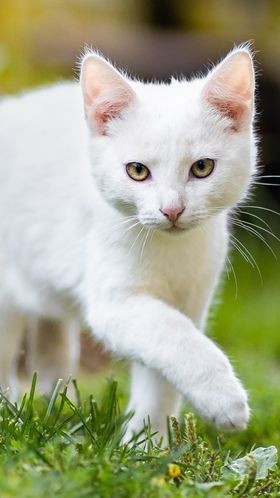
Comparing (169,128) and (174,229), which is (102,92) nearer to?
(169,128)

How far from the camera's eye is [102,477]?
7.27 ft

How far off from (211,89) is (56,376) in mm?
Answer: 1843

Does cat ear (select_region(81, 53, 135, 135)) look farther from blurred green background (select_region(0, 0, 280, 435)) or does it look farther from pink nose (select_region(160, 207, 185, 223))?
blurred green background (select_region(0, 0, 280, 435))

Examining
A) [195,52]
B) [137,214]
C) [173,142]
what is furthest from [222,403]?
[195,52]

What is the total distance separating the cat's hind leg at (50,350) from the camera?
4367mm

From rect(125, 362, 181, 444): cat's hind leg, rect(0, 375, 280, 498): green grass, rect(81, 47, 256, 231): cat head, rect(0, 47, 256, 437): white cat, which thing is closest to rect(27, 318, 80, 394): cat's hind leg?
rect(0, 47, 256, 437): white cat

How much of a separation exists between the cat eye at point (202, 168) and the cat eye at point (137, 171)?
147 millimetres

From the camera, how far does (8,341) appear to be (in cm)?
405

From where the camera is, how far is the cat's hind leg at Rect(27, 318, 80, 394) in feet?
14.3

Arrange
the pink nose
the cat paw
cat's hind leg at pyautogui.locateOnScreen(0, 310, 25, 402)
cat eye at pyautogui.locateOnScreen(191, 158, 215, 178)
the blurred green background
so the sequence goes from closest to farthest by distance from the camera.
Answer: the cat paw
the pink nose
cat eye at pyautogui.locateOnScreen(191, 158, 215, 178)
cat's hind leg at pyautogui.locateOnScreen(0, 310, 25, 402)
the blurred green background

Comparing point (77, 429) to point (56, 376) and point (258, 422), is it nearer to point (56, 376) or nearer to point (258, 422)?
point (258, 422)

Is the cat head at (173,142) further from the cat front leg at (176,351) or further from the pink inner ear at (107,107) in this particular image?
the cat front leg at (176,351)

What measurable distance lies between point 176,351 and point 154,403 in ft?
2.50

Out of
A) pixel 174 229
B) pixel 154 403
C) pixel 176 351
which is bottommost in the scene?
pixel 154 403
